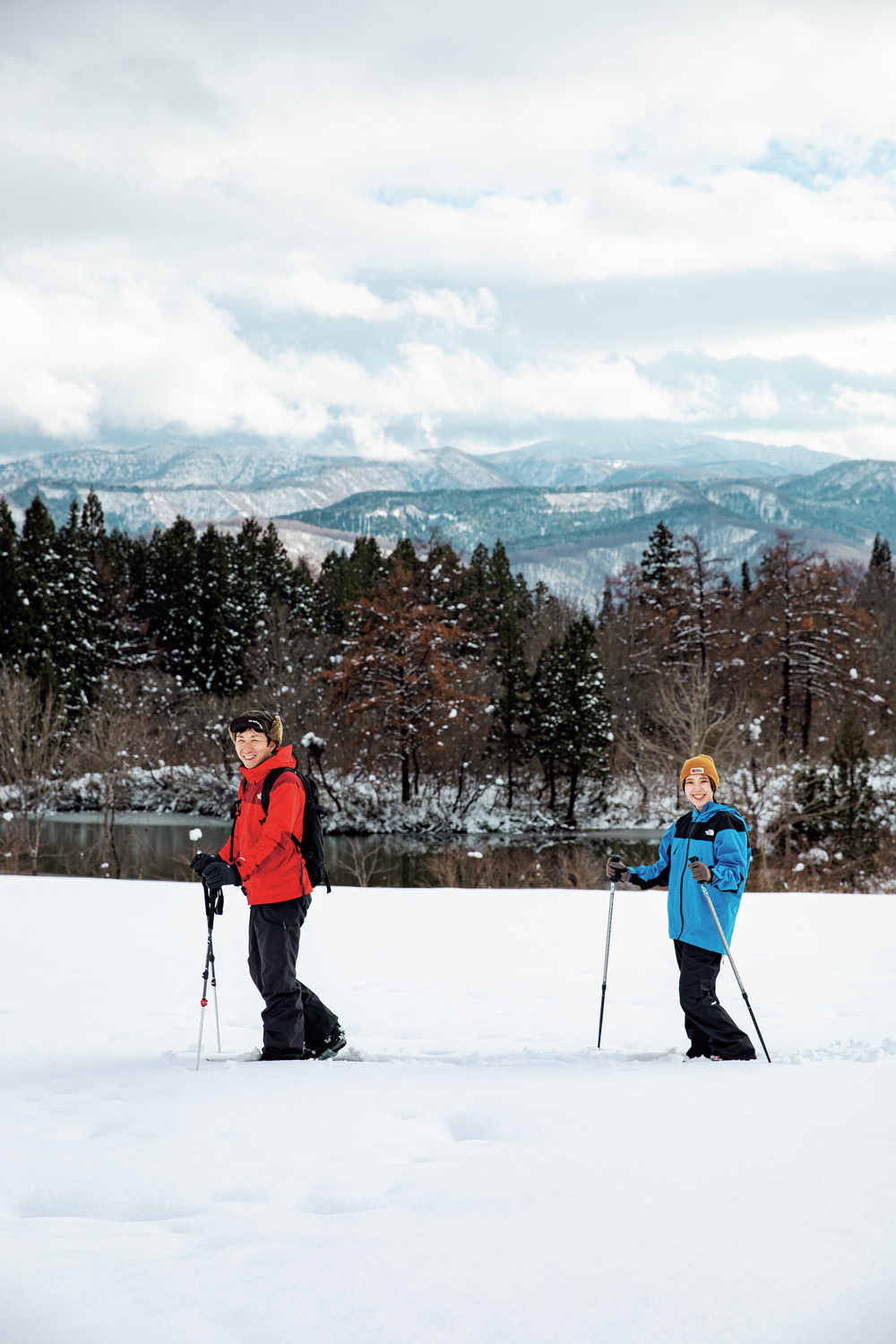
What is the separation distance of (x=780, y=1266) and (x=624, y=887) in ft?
63.0

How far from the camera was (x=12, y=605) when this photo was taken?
42812 millimetres

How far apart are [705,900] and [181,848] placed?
2755 cm

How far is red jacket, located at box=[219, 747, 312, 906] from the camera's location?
467 cm

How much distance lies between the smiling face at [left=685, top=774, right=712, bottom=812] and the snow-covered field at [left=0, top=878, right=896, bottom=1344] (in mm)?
1363

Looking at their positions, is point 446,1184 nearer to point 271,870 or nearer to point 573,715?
point 271,870

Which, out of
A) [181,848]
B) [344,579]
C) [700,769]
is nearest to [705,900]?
[700,769]

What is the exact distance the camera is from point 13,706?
25.3 m

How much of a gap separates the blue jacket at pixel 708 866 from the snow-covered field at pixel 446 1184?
73 cm

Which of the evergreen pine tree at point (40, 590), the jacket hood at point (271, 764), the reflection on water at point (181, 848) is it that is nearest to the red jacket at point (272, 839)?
the jacket hood at point (271, 764)

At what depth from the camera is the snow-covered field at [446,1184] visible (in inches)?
88.0

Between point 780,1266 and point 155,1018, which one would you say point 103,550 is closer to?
point 155,1018

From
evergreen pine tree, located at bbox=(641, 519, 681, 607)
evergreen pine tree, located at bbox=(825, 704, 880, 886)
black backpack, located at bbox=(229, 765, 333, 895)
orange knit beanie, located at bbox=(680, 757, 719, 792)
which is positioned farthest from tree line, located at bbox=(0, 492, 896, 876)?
black backpack, located at bbox=(229, 765, 333, 895)

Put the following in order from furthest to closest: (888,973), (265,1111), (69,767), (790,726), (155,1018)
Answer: (790,726), (69,767), (888,973), (155,1018), (265,1111)

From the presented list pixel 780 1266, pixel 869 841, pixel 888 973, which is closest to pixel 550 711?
pixel 869 841
